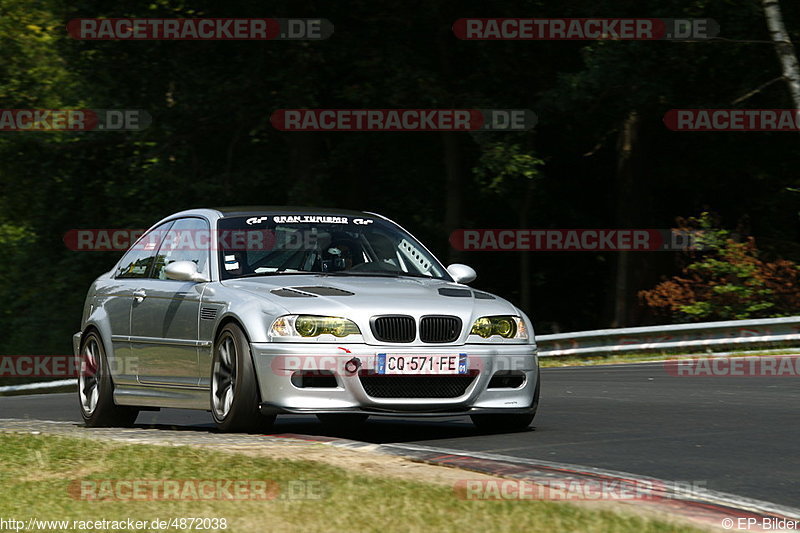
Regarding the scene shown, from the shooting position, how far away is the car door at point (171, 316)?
34.1 feet

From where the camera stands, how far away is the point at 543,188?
3133 centimetres

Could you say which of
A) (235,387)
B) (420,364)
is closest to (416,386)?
(420,364)

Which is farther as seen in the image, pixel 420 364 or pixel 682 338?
pixel 682 338

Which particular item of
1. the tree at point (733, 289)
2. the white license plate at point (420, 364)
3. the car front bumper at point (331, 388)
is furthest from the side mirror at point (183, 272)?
the tree at point (733, 289)

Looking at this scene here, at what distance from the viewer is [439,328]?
31.5 feet

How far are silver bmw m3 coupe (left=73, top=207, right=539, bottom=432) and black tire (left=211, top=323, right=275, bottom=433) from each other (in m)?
0.01

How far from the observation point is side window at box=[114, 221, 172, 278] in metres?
11.7

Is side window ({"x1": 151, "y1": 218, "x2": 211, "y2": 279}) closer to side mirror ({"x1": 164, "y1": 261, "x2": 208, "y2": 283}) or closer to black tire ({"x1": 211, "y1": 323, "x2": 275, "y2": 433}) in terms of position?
side mirror ({"x1": 164, "y1": 261, "x2": 208, "y2": 283})

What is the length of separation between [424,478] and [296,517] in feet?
3.99

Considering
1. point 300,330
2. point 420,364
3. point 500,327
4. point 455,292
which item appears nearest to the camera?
point 300,330

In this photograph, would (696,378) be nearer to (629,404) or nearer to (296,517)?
(629,404)

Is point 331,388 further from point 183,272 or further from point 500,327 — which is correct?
point 183,272

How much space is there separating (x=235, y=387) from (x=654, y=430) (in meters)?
3.01

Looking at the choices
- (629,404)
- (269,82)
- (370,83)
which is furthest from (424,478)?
(269,82)
